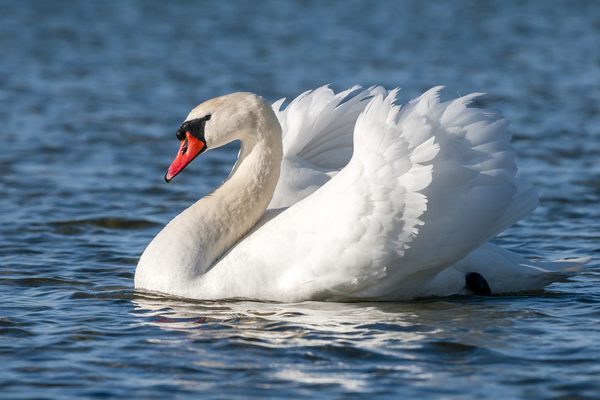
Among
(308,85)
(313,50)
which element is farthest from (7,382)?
(313,50)

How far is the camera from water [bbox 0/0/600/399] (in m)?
5.04

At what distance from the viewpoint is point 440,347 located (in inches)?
213

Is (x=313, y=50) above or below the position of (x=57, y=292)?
above

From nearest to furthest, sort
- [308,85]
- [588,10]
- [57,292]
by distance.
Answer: [57,292]
[308,85]
[588,10]

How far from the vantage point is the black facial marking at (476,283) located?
681cm

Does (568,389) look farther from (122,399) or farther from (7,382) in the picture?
(7,382)

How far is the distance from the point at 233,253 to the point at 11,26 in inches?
844

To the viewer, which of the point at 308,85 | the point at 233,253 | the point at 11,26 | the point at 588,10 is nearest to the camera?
the point at 233,253

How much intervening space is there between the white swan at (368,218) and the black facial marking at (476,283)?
1cm

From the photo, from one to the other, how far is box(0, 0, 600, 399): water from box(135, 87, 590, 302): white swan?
0.21 m

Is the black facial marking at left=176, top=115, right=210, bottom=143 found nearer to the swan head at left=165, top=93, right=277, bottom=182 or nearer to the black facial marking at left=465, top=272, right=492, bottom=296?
the swan head at left=165, top=93, right=277, bottom=182

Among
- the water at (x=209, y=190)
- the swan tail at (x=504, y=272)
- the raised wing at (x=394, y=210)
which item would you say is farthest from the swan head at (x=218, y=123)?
the swan tail at (x=504, y=272)

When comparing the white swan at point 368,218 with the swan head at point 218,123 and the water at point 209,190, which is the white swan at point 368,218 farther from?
the water at point 209,190

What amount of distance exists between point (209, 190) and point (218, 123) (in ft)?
13.8
